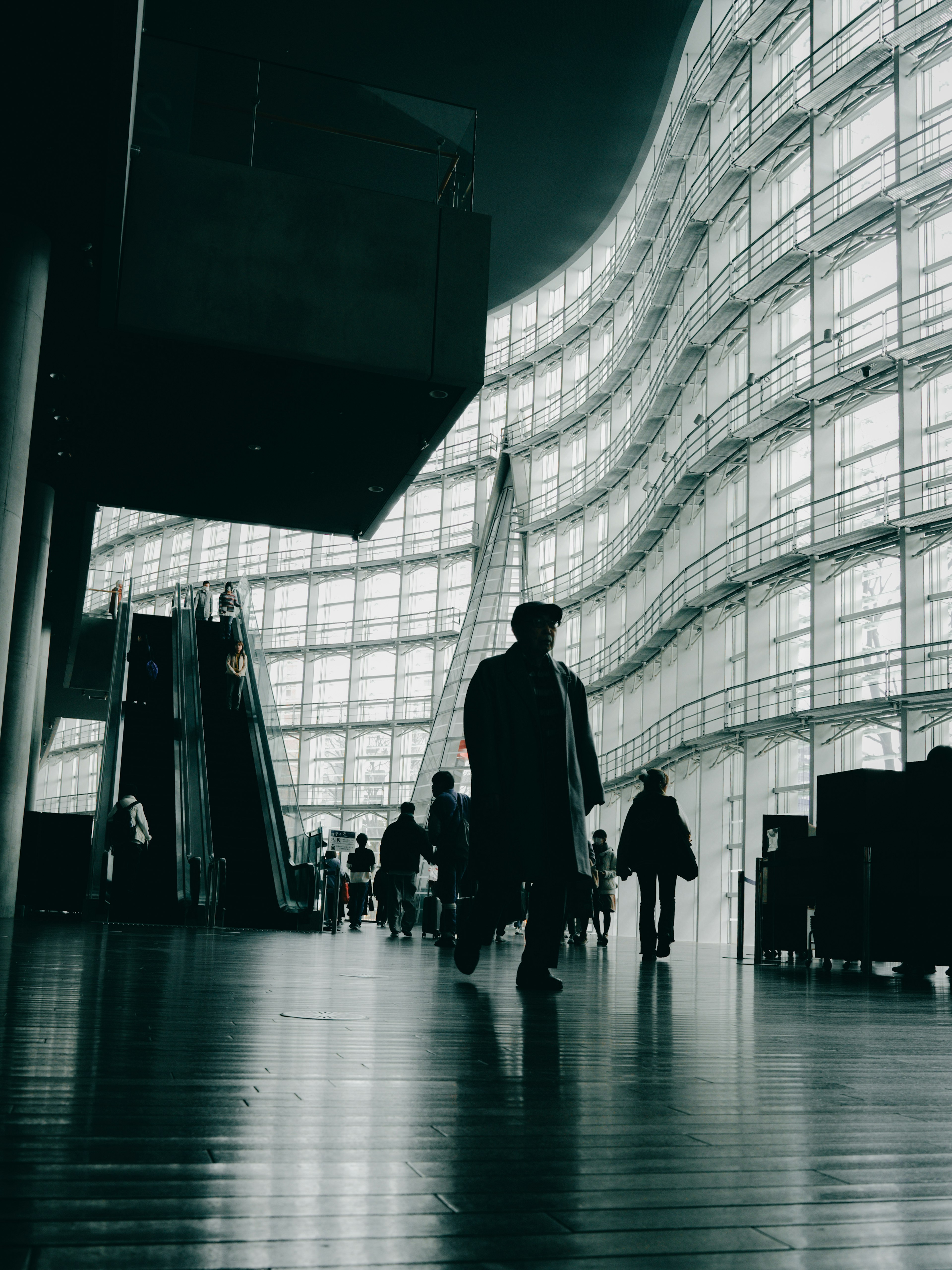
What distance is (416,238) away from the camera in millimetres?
11695

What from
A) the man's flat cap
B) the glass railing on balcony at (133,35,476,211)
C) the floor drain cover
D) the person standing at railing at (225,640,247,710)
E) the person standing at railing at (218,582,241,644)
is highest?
the glass railing on balcony at (133,35,476,211)

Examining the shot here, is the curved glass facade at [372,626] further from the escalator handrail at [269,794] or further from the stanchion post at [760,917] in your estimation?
the stanchion post at [760,917]

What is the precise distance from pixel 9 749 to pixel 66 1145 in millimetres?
13666

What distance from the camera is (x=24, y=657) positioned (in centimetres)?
1644

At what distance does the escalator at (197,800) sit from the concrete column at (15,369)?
413cm

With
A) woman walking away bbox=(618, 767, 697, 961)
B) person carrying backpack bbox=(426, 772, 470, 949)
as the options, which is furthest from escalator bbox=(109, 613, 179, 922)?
woman walking away bbox=(618, 767, 697, 961)

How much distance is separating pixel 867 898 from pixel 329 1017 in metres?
5.52

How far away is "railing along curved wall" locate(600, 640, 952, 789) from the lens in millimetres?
18016

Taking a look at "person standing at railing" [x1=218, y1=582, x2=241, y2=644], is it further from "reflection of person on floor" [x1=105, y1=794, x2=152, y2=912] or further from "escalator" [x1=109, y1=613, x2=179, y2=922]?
"reflection of person on floor" [x1=105, y1=794, x2=152, y2=912]

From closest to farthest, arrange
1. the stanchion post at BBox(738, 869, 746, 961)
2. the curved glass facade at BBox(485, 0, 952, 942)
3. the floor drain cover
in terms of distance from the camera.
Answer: the floor drain cover
the stanchion post at BBox(738, 869, 746, 961)
the curved glass facade at BBox(485, 0, 952, 942)

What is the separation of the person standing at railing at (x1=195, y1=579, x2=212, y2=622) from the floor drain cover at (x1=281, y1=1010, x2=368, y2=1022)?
732 inches

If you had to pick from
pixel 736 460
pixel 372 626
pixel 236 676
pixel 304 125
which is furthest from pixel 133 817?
pixel 372 626

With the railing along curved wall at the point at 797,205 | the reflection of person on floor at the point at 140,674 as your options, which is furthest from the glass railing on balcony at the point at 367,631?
the reflection of person on floor at the point at 140,674

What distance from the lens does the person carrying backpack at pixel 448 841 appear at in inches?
432
